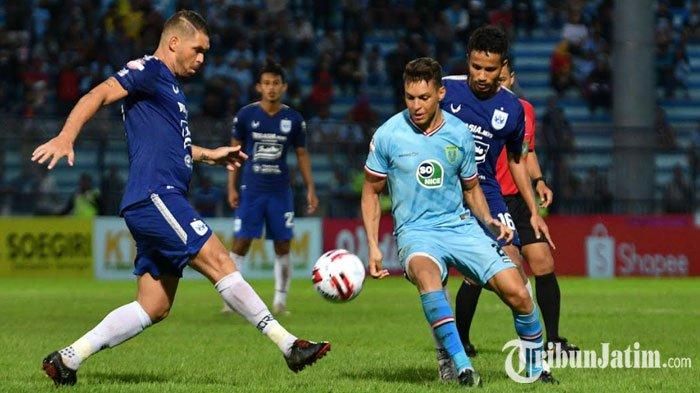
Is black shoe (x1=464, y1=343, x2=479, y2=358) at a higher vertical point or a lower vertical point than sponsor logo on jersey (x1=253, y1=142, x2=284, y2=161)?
lower

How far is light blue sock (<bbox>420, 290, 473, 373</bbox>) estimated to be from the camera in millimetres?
8945

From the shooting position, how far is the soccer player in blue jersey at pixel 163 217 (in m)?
9.09

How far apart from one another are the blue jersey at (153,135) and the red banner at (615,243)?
50.5 feet

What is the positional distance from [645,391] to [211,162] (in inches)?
122

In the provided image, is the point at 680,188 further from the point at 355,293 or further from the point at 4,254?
the point at 355,293

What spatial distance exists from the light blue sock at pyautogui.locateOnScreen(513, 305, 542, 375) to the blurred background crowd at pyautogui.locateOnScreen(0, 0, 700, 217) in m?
15.8

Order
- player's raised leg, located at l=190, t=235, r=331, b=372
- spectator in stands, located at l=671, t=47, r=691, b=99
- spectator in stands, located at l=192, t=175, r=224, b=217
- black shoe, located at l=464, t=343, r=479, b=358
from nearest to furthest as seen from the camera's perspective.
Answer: player's raised leg, located at l=190, t=235, r=331, b=372 < black shoe, located at l=464, t=343, r=479, b=358 < spectator in stands, located at l=192, t=175, r=224, b=217 < spectator in stands, located at l=671, t=47, r=691, b=99

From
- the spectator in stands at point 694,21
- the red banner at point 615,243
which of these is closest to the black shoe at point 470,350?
the red banner at point 615,243

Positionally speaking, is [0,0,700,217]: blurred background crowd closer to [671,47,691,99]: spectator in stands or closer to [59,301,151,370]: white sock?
[671,47,691,99]: spectator in stands

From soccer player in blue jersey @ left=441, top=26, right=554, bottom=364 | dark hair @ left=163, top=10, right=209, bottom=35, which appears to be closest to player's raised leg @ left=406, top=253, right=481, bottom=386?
soccer player in blue jersey @ left=441, top=26, right=554, bottom=364

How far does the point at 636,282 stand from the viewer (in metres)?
23.2

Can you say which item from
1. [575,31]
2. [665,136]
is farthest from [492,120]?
[575,31]

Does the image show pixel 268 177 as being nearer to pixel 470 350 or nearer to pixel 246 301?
pixel 470 350

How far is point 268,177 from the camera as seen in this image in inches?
641
